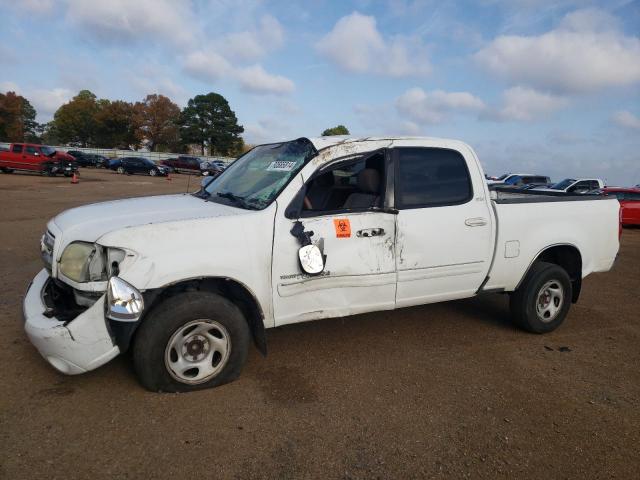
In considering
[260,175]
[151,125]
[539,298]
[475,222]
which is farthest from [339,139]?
[151,125]

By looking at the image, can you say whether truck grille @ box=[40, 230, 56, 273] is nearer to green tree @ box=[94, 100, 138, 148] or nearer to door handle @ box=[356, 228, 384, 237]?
door handle @ box=[356, 228, 384, 237]

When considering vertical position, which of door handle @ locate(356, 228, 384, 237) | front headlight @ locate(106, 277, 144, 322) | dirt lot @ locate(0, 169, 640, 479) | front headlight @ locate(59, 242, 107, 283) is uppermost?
door handle @ locate(356, 228, 384, 237)

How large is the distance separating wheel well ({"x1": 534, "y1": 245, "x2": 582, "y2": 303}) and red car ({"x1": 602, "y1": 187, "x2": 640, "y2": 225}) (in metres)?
12.0

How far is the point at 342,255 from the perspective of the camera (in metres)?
3.37

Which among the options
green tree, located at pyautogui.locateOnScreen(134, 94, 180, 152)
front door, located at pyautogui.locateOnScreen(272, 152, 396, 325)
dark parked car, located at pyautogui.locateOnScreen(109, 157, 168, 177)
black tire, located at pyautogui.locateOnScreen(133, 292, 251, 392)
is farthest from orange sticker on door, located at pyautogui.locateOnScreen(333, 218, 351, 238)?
green tree, located at pyautogui.locateOnScreen(134, 94, 180, 152)

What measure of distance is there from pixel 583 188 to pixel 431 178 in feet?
70.5

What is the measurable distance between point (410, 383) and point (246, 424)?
130 cm

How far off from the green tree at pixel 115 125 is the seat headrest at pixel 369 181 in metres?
78.7

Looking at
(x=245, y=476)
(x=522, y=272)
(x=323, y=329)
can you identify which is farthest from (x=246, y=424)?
(x=522, y=272)

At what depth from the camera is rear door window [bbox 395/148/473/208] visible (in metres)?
3.72

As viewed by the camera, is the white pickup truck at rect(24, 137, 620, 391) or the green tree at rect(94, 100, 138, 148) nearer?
the white pickup truck at rect(24, 137, 620, 391)

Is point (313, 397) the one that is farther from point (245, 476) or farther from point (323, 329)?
point (323, 329)

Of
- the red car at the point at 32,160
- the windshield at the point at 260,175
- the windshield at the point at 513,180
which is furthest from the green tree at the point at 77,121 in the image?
the windshield at the point at 260,175

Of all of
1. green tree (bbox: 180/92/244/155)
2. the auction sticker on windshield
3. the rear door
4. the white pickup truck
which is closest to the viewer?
the white pickup truck
